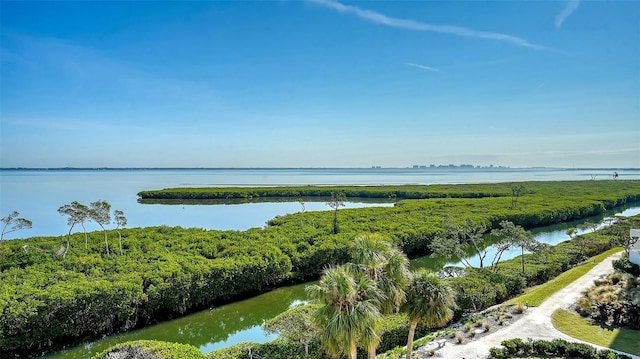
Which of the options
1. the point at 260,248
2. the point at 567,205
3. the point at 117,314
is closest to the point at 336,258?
the point at 260,248

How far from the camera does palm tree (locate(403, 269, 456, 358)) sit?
44.8 feet

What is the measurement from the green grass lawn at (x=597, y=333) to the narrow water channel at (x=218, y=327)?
51.0 ft

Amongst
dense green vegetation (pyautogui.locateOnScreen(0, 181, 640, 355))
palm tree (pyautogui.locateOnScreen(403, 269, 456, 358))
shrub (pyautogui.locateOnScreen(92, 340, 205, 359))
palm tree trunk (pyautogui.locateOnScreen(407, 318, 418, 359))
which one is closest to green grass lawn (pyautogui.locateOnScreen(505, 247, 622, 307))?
dense green vegetation (pyautogui.locateOnScreen(0, 181, 640, 355))

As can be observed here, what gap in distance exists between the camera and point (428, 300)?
1373 centimetres

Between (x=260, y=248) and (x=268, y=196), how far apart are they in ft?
216

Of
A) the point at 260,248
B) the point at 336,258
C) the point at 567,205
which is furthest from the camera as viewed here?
the point at 567,205

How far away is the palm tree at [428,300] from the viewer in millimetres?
13664

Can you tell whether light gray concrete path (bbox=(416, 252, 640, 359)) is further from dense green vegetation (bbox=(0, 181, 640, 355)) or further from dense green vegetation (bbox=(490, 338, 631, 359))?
dense green vegetation (bbox=(0, 181, 640, 355))

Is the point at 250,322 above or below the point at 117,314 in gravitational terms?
below

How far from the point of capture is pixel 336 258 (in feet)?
105

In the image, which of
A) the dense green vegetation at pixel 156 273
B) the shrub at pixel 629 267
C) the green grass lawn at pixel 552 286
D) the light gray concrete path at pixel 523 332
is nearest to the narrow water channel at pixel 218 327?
the dense green vegetation at pixel 156 273

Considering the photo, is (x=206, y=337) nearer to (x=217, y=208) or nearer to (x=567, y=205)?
(x=217, y=208)

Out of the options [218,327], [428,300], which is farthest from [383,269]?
[218,327]

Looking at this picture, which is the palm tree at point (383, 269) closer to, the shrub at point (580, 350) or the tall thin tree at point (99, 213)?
the shrub at point (580, 350)
